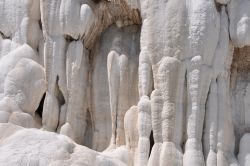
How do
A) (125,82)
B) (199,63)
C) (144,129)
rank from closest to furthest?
(199,63), (144,129), (125,82)

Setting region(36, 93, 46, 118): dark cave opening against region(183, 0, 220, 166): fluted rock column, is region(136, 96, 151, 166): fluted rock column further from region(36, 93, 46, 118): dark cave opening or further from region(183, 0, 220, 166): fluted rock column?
region(36, 93, 46, 118): dark cave opening

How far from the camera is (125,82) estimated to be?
38.4 ft

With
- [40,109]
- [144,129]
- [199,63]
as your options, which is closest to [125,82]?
[144,129]

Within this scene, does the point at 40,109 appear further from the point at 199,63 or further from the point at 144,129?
the point at 199,63

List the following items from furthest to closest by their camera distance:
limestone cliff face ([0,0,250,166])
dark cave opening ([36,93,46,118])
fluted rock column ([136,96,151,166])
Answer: dark cave opening ([36,93,46,118]), fluted rock column ([136,96,151,166]), limestone cliff face ([0,0,250,166])

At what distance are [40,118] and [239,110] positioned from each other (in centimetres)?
372

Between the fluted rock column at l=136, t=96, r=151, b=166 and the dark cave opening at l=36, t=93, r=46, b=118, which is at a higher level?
the dark cave opening at l=36, t=93, r=46, b=118

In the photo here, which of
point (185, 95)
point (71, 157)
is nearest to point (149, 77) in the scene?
point (185, 95)

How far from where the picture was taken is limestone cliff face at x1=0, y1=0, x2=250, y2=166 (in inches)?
405

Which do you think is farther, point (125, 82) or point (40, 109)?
point (40, 109)

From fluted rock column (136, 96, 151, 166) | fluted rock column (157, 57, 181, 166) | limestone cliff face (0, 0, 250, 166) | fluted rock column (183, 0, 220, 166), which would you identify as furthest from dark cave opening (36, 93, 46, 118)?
fluted rock column (183, 0, 220, 166)

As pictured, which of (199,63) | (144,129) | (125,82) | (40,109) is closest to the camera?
(199,63)

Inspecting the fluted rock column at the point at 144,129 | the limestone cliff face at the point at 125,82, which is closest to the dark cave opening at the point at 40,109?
the limestone cliff face at the point at 125,82

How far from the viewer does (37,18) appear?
12945 mm
